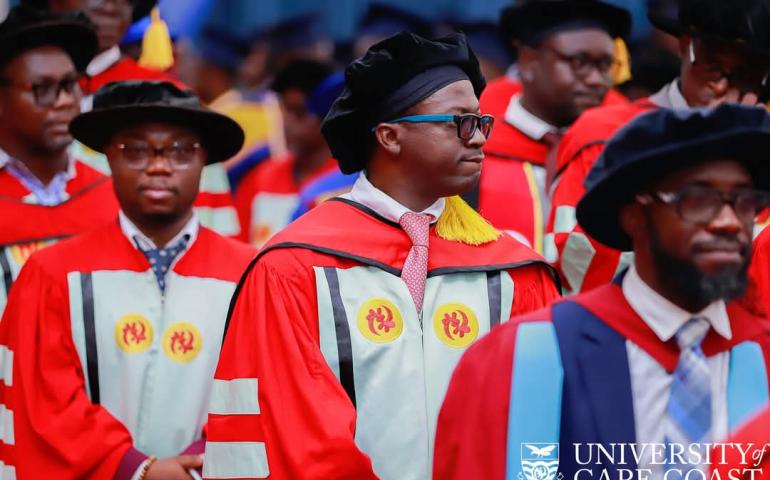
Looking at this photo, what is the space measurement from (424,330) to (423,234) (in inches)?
15.4

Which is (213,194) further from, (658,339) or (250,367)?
(658,339)

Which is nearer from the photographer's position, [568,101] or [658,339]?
[658,339]

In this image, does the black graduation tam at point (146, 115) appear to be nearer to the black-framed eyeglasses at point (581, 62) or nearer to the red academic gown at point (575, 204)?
the red academic gown at point (575, 204)

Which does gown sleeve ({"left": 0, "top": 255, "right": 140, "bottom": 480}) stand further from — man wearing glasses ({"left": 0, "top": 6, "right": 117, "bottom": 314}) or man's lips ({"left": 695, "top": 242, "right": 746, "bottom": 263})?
man's lips ({"left": 695, "top": 242, "right": 746, "bottom": 263})

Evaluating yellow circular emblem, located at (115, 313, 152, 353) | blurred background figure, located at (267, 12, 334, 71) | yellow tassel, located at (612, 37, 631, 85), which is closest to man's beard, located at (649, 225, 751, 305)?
yellow circular emblem, located at (115, 313, 152, 353)

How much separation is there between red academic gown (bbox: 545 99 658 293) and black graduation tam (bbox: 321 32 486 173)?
1.22 meters

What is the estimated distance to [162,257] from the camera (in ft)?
23.0

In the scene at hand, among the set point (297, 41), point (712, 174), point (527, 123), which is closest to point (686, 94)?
point (527, 123)

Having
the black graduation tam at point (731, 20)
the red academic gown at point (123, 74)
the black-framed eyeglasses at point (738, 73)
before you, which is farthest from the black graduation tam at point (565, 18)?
the red academic gown at point (123, 74)

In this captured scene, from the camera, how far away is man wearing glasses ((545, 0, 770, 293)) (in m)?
7.14

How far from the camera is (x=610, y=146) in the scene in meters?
4.77

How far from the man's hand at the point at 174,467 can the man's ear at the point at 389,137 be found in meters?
1.47

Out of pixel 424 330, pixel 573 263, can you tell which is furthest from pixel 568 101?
pixel 424 330

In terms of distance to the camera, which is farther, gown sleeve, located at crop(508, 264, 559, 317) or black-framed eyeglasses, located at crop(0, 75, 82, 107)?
black-framed eyeglasses, located at crop(0, 75, 82, 107)
